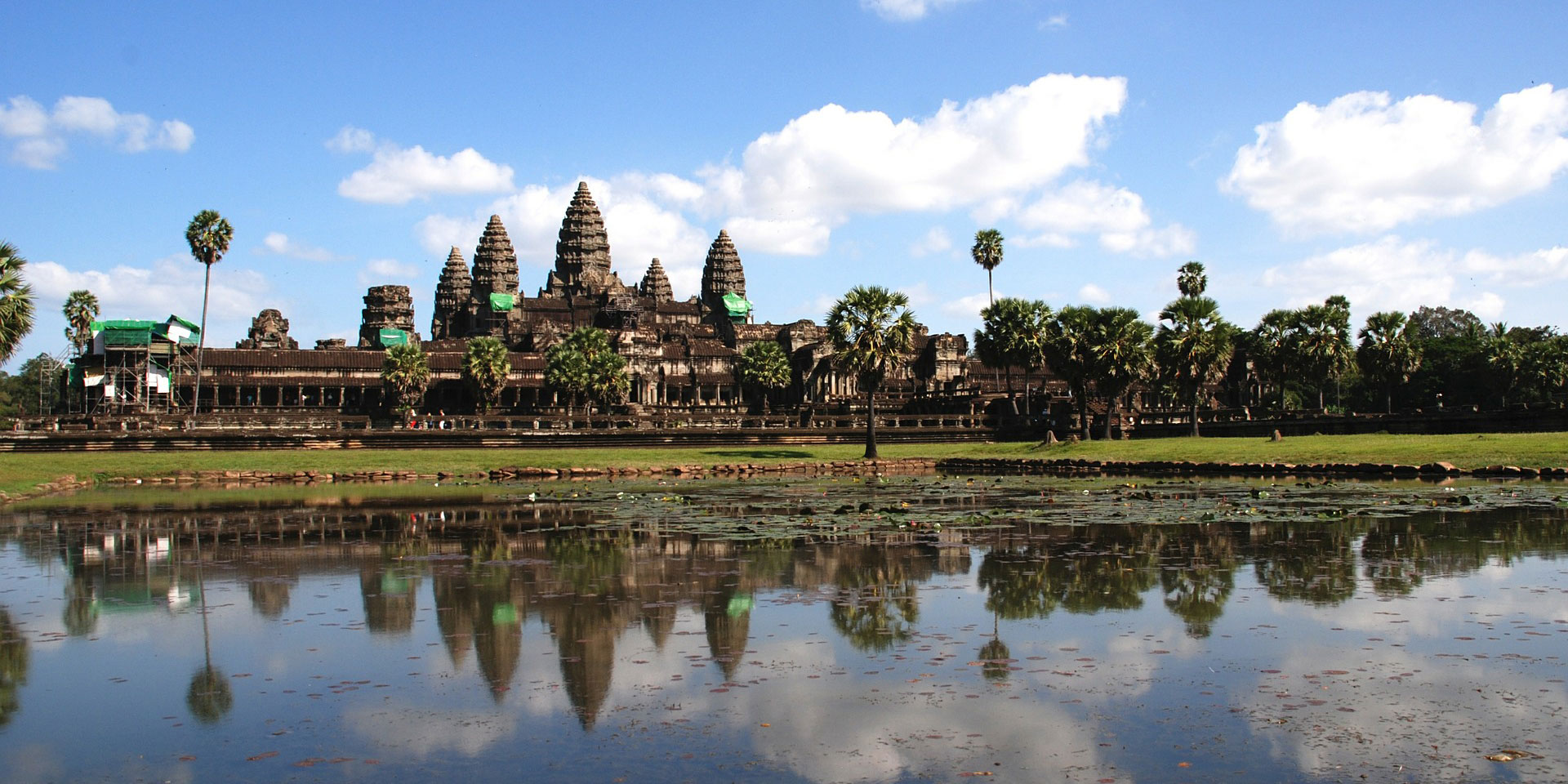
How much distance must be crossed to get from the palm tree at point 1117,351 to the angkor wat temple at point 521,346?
33140 millimetres

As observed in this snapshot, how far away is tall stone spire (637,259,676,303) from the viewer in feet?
531

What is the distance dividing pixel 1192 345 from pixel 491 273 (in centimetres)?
10911

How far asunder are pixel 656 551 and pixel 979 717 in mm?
11174

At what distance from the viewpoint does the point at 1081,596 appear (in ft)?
46.2

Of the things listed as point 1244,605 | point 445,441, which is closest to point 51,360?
point 445,441

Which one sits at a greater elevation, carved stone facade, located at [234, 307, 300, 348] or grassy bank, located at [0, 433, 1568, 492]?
carved stone facade, located at [234, 307, 300, 348]

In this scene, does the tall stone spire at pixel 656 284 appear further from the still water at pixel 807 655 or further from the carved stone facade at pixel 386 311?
the still water at pixel 807 655

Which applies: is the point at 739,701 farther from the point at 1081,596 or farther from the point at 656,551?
the point at 656,551

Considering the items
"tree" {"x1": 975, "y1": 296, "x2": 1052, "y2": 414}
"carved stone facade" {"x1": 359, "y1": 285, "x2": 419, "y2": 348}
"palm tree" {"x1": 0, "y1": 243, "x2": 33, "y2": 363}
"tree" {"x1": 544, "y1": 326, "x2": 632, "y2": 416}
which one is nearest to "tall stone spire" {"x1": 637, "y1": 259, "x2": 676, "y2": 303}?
"carved stone facade" {"x1": 359, "y1": 285, "x2": 419, "y2": 348}

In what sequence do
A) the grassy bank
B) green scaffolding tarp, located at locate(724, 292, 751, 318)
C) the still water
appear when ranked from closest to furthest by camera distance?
the still water
the grassy bank
green scaffolding tarp, located at locate(724, 292, 751, 318)

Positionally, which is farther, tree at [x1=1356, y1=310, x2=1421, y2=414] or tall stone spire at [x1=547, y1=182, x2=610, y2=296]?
tall stone spire at [x1=547, y1=182, x2=610, y2=296]

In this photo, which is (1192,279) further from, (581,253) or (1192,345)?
(581,253)

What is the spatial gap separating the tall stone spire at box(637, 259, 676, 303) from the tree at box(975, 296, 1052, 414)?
280 feet

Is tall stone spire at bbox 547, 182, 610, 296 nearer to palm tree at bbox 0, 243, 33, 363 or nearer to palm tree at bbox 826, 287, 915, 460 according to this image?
palm tree at bbox 826, 287, 915, 460
